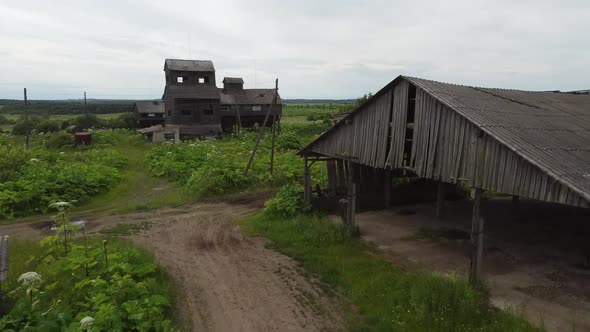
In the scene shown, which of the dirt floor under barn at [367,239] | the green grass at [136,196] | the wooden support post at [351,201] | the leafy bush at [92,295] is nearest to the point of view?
the leafy bush at [92,295]

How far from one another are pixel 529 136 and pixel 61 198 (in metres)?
20.3

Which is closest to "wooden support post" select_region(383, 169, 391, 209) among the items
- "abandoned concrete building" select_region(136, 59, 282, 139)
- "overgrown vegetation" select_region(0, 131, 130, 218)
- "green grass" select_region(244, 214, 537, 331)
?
"green grass" select_region(244, 214, 537, 331)

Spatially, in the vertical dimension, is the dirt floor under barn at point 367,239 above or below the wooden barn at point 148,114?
below

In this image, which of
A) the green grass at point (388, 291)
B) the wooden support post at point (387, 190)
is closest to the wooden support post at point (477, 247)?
the green grass at point (388, 291)

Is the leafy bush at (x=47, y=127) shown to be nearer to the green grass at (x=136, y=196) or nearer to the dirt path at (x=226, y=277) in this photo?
the green grass at (x=136, y=196)

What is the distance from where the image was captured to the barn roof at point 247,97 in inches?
2146

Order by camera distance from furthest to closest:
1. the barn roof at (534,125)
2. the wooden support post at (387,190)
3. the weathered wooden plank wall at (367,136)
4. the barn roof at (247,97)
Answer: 1. the barn roof at (247,97)
2. the wooden support post at (387,190)
3. the weathered wooden plank wall at (367,136)
4. the barn roof at (534,125)

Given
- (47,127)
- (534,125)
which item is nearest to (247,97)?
(47,127)

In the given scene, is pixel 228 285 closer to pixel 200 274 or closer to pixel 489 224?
pixel 200 274

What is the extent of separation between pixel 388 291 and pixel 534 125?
21.0ft

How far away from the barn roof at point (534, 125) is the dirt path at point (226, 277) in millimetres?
5637

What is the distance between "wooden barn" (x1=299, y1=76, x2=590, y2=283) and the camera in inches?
338

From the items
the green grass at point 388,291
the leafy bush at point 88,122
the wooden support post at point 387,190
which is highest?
the leafy bush at point 88,122

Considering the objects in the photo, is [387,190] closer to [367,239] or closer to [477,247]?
[367,239]
